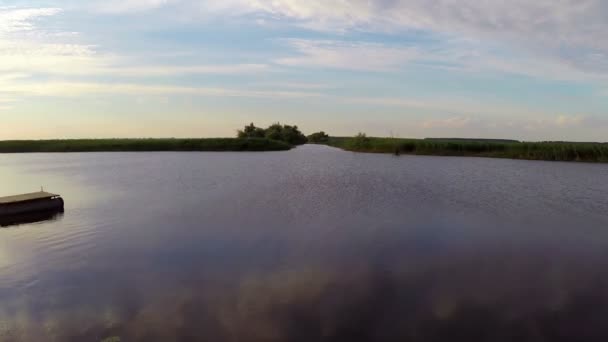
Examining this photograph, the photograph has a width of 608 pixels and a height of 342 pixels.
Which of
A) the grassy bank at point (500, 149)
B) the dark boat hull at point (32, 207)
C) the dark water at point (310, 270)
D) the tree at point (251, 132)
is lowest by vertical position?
the dark water at point (310, 270)

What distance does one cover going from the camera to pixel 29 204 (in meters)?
17.5

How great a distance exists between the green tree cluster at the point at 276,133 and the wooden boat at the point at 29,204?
3499 inches

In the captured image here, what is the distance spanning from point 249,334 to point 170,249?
5998mm

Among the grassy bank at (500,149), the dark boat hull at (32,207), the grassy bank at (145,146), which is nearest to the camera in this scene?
the dark boat hull at (32,207)

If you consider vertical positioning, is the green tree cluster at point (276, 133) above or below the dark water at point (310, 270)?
above

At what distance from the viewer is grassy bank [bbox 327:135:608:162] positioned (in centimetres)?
4544

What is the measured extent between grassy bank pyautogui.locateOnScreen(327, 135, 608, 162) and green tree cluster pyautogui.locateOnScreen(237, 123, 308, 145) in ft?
136

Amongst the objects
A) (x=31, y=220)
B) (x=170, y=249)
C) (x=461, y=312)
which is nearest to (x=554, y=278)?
Result: (x=461, y=312)

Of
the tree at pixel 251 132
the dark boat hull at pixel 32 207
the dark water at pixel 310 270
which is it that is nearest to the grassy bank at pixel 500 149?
the dark water at pixel 310 270

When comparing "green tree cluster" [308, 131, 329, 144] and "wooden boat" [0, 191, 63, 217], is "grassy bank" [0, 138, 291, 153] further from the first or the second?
"green tree cluster" [308, 131, 329, 144]

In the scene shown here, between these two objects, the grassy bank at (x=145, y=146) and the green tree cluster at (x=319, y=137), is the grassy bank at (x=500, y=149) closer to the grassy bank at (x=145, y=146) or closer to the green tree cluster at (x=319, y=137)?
the grassy bank at (x=145, y=146)

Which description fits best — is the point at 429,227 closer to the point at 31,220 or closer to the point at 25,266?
the point at 25,266

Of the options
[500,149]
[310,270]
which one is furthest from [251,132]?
[310,270]

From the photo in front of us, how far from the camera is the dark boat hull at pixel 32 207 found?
16.7m
